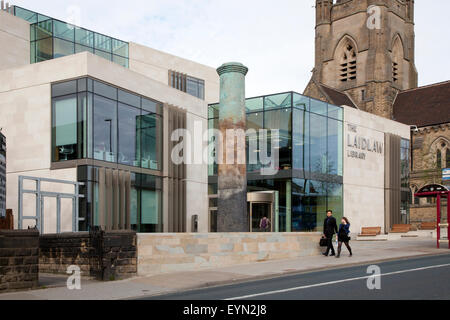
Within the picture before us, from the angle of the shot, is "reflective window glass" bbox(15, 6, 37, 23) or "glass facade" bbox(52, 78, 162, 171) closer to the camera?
"glass facade" bbox(52, 78, 162, 171)

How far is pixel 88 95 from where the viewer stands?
28.8 meters

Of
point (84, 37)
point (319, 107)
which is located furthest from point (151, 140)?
point (319, 107)

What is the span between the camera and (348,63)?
76938mm

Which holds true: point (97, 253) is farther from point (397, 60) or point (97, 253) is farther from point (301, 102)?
point (397, 60)

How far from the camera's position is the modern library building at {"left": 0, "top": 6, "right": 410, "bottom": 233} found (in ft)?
94.2

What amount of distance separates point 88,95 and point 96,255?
14455mm

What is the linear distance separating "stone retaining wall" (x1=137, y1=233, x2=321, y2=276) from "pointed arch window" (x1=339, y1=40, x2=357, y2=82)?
5736 cm

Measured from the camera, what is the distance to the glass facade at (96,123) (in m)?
28.7

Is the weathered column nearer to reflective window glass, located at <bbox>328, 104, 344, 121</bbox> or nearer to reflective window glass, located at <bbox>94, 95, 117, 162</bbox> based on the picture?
reflective window glass, located at <bbox>94, 95, 117, 162</bbox>

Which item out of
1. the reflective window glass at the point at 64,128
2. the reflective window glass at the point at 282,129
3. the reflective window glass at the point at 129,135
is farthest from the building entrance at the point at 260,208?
the reflective window glass at the point at 64,128

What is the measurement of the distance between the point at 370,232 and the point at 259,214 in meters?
9.70

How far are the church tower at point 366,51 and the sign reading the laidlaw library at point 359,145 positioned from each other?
2103 cm

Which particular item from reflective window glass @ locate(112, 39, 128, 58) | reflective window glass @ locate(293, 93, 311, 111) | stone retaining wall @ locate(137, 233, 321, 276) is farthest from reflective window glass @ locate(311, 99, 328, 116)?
stone retaining wall @ locate(137, 233, 321, 276)

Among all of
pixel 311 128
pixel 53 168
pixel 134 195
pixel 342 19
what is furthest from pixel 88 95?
pixel 342 19
